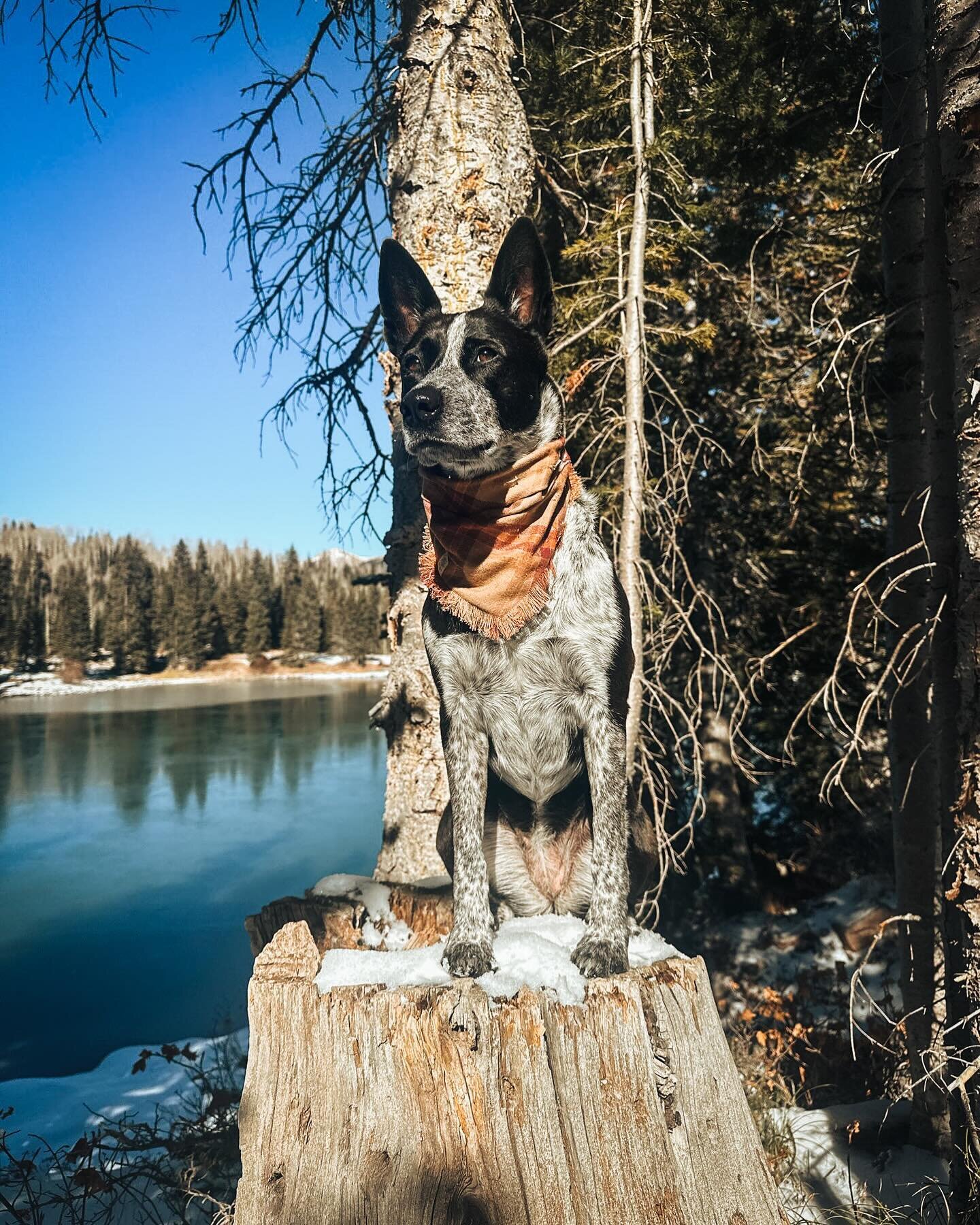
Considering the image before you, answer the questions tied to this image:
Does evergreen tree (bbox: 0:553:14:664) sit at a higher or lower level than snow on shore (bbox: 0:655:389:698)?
higher

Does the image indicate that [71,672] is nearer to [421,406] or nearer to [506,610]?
[506,610]

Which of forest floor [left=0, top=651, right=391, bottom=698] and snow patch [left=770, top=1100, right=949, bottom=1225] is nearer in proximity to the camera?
snow patch [left=770, top=1100, right=949, bottom=1225]

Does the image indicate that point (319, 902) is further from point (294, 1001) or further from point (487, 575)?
point (487, 575)

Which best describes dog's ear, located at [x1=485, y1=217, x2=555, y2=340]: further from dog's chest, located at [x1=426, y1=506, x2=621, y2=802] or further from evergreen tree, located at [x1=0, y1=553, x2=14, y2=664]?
evergreen tree, located at [x1=0, y1=553, x2=14, y2=664]

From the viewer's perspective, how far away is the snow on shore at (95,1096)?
5.49 m

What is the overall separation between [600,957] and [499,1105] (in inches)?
18.5

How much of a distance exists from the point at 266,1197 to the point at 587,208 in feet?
18.6

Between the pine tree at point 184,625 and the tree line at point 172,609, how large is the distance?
0.15 ft

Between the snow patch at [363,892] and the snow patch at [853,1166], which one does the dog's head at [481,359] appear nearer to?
the snow patch at [363,892]

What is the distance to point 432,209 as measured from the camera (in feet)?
13.9

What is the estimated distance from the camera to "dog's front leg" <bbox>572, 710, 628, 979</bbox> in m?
2.25

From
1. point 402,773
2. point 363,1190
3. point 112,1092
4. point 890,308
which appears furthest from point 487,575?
point 112,1092

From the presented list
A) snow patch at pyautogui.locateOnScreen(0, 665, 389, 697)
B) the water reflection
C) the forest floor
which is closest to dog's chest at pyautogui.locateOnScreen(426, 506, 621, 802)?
the water reflection

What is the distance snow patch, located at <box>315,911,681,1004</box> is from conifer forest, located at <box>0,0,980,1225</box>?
0.57 m
